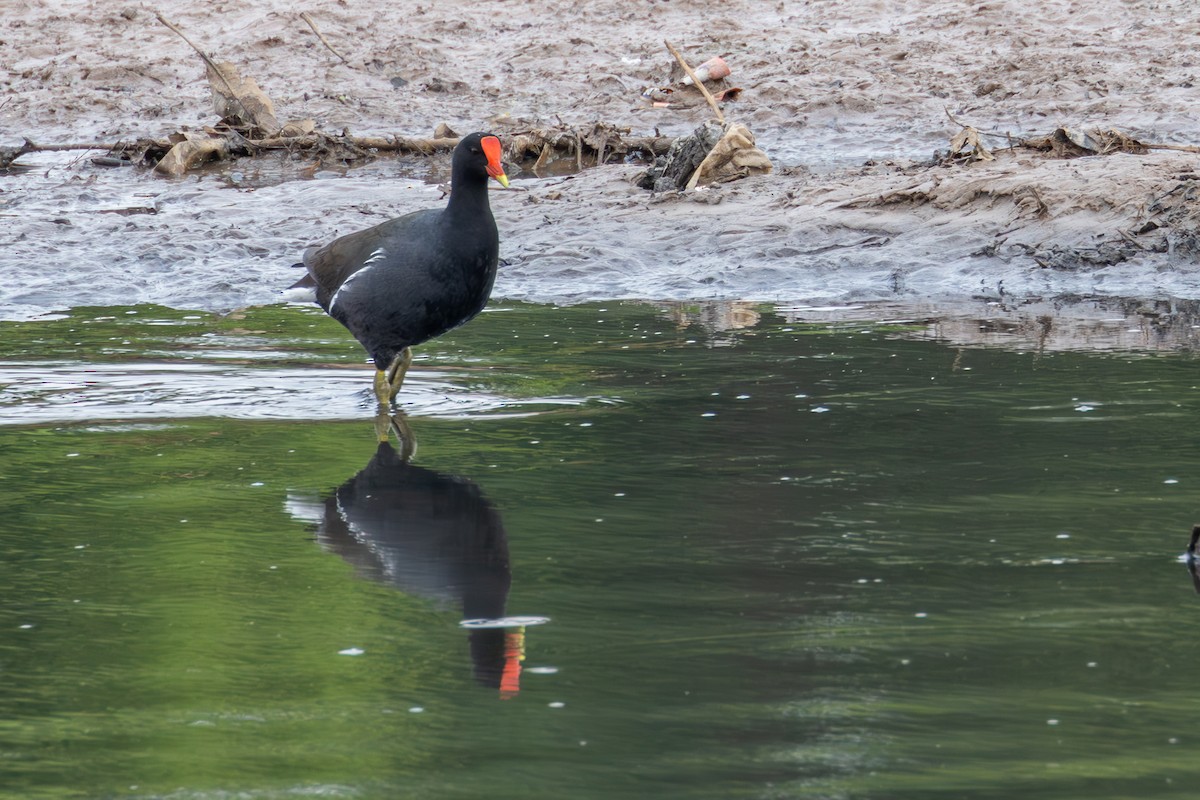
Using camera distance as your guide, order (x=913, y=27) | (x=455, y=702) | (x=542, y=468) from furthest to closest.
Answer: (x=913, y=27), (x=542, y=468), (x=455, y=702)

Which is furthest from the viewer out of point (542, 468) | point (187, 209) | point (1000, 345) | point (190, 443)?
point (187, 209)

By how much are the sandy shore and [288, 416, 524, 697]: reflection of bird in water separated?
531 cm

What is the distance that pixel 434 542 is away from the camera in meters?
5.51

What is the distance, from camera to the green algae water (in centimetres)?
374

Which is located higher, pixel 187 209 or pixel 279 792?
pixel 279 792

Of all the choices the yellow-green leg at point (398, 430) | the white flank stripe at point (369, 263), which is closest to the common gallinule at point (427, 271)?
A: the white flank stripe at point (369, 263)

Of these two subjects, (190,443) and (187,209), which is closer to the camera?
(190,443)

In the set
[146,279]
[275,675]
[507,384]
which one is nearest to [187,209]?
[146,279]

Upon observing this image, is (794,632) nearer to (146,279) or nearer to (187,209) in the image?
(146,279)

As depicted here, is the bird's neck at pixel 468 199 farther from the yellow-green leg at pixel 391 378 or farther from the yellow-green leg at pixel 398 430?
the yellow-green leg at pixel 398 430

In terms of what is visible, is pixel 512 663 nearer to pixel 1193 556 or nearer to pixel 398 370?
pixel 1193 556

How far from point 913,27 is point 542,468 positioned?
1334 cm

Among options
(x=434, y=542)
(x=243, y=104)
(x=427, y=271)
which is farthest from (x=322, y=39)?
Result: (x=434, y=542)

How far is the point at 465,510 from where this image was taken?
233 inches
